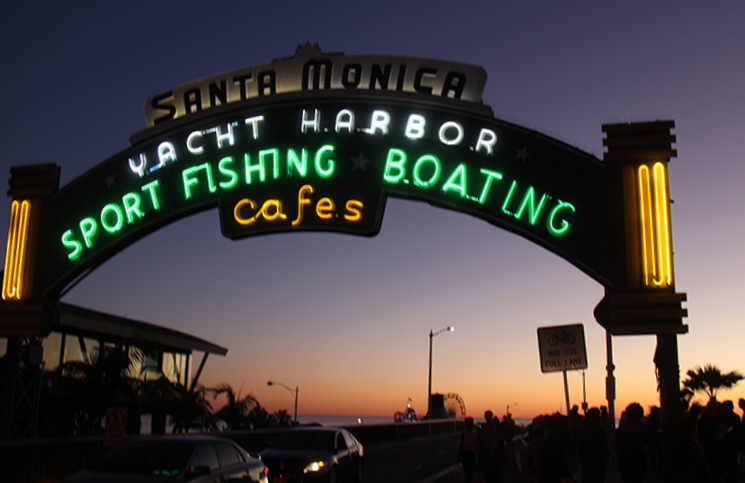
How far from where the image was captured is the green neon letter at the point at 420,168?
16641mm

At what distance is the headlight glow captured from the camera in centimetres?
1552

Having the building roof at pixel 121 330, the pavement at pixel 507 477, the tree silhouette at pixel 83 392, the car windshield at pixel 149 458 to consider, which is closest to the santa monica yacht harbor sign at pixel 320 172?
the tree silhouette at pixel 83 392

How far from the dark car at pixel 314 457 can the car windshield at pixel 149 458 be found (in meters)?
4.57

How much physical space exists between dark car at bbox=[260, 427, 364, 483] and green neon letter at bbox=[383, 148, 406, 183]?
20.1 ft

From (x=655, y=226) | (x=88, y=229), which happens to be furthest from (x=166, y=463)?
(x=655, y=226)

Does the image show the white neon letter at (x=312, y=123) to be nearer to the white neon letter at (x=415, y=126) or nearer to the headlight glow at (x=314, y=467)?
the white neon letter at (x=415, y=126)

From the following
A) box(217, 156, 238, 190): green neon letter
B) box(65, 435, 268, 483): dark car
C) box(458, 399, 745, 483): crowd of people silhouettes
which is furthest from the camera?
box(217, 156, 238, 190): green neon letter

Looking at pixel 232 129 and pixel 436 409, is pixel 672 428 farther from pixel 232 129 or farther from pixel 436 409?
pixel 436 409

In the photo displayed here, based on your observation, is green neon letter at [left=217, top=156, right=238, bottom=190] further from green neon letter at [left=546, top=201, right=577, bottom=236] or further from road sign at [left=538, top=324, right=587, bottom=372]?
road sign at [left=538, top=324, right=587, bottom=372]

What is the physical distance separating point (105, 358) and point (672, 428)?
15.1 meters

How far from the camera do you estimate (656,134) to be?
15172 mm

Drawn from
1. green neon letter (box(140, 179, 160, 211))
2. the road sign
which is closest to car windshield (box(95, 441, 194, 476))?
green neon letter (box(140, 179, 160, 211))

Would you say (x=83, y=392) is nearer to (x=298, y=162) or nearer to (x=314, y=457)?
(x=314, y=457)

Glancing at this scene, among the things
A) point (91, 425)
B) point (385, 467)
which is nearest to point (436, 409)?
point (385, 467)
